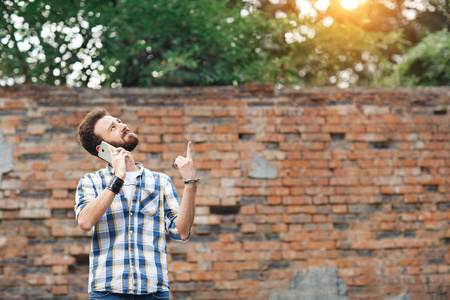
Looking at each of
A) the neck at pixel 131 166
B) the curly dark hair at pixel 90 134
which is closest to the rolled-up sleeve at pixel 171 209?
the neck at pixel 131 166

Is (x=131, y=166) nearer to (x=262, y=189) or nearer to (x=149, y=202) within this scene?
(x=149, y=202)

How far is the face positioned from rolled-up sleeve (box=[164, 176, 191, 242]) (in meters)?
0.29

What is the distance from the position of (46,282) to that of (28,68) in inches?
139

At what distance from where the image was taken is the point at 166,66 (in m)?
5.78

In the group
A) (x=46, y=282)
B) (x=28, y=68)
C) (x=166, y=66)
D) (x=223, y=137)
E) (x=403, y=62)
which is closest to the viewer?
(x=46, y=282)

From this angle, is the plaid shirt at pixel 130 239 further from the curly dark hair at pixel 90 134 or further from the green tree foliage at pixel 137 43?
the green tree foliage at pixel 137 43

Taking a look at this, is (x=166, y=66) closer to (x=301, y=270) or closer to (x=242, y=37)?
(x=242, y=37)

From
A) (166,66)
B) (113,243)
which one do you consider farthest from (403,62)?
(113,243)

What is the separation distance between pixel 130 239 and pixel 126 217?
11 cm

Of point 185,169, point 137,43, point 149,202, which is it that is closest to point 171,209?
point 149,202

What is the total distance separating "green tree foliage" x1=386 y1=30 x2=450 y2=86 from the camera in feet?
23.6

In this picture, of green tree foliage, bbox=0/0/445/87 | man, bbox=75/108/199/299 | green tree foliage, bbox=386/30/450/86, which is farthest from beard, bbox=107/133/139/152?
green tree foliage, bbox=386/30/450/86

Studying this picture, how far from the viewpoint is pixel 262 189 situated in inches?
184

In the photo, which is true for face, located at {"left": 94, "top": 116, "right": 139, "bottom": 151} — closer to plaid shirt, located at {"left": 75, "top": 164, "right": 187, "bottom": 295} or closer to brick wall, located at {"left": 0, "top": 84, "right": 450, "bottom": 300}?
plaid shirt, located at {"left": 75, "top": 164, "right": 187, "bottom": 295}
